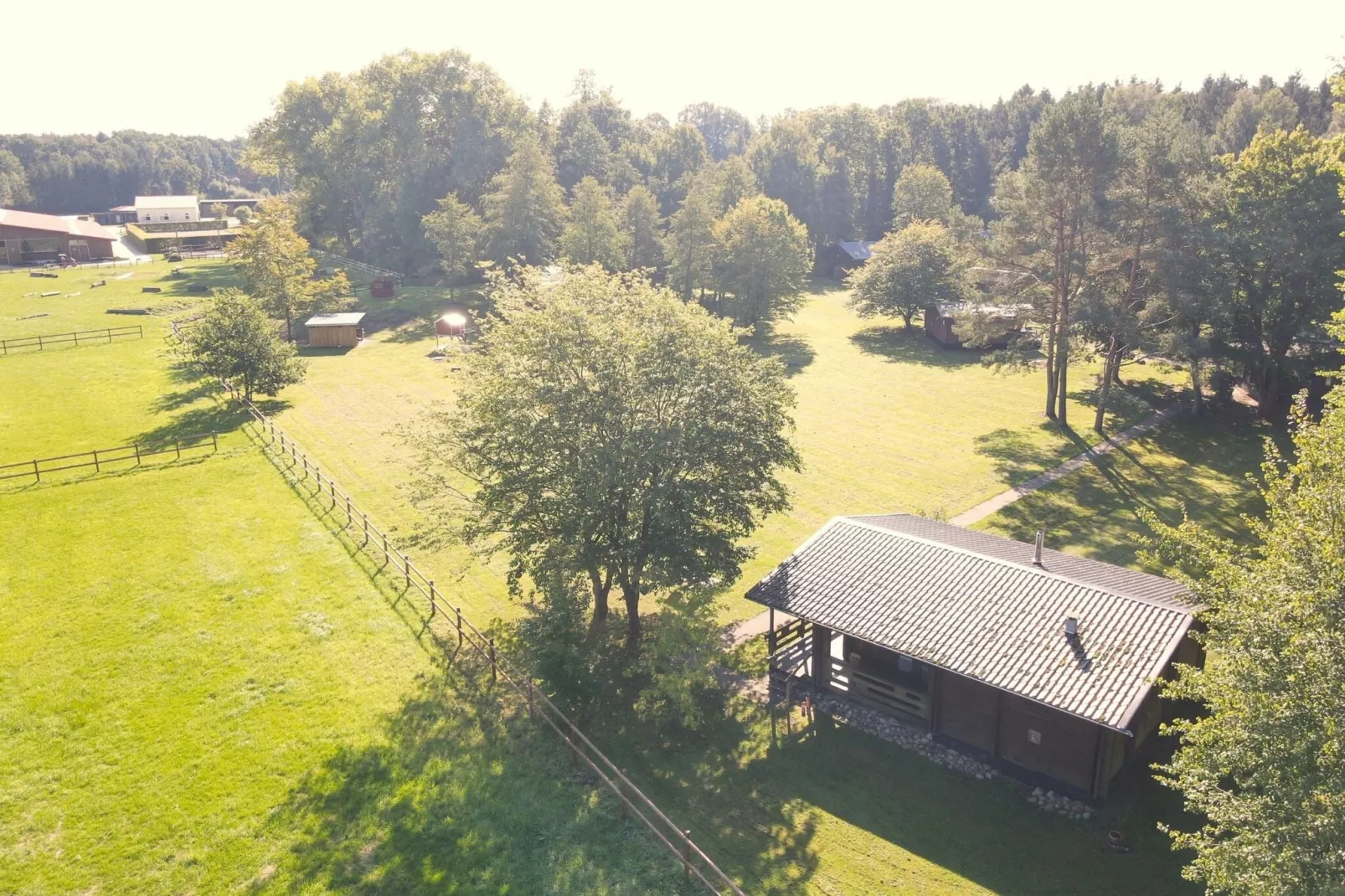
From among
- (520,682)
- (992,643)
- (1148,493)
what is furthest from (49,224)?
(992,643)

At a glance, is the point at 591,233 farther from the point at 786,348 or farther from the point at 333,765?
the point at 333,765

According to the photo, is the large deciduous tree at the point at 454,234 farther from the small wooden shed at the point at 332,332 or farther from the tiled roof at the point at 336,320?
the small wooden shed at the point at 332,332

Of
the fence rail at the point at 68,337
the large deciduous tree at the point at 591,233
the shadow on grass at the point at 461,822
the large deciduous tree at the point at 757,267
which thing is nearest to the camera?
the shadow on grass at the point at 461,822

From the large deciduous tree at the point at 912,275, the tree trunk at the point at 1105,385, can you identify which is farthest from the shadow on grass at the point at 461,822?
the large deciduous tree at the point at 912,275

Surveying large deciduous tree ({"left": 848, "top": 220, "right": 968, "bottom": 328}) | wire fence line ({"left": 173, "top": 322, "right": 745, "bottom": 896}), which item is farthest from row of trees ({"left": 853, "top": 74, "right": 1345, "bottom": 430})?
wire fence line ({"left": 173, "top": 322, "right": 745, "bottom": 896})

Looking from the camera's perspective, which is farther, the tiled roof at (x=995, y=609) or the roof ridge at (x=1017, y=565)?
the roof ridge at (x=1017, y=565)

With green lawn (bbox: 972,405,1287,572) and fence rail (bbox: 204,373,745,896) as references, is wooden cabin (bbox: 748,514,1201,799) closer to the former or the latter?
fence rail (bbox: 204,373,745,896)
